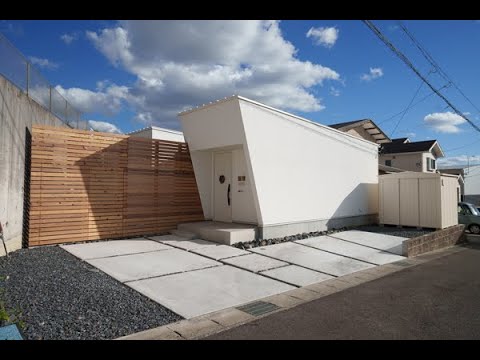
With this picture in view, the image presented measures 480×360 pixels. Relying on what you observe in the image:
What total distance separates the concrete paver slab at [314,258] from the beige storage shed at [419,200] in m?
5.14

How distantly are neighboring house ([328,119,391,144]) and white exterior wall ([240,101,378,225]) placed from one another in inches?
486

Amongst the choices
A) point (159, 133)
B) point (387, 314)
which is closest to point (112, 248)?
point (387, 314)

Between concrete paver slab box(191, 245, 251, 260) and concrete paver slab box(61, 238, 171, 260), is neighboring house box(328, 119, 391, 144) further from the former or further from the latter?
concrete paver slab box(61, 238, 171, 260)

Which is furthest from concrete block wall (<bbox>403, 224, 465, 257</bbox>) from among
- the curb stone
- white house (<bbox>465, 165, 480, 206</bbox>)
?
white house (<bbox>465, 165, 480, 206</bbox>)

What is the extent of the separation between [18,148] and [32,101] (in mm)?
1540

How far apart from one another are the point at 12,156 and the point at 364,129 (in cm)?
2523

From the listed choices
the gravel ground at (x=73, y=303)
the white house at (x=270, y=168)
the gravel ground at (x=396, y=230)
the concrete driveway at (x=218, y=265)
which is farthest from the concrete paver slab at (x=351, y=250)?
the gravel ground at (x=73, y=303)

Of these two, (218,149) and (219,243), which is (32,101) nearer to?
(218,149)

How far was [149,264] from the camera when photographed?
21.2 ft

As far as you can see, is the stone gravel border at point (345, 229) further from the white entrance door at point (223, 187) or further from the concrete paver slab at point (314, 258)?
the white entrance door at point (223, 187)

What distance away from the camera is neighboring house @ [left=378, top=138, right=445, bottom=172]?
28.0 meters

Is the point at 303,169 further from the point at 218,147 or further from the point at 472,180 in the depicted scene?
the point at 472,180
